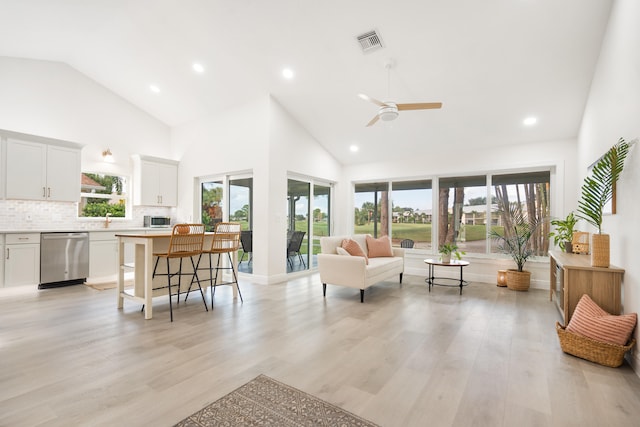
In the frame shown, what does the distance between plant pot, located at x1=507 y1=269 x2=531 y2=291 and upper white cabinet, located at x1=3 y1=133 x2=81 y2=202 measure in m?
7.69

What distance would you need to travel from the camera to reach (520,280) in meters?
5.01

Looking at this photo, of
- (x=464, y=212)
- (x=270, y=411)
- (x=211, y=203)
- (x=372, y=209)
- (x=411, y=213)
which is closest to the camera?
(x=270, y=411)

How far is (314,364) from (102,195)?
602cm

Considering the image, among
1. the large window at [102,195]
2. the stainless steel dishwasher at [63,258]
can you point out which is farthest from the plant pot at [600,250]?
the large window at [102,195]

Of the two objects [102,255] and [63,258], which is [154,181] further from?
[63,258]

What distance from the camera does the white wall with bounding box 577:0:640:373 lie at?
2434 millimetres

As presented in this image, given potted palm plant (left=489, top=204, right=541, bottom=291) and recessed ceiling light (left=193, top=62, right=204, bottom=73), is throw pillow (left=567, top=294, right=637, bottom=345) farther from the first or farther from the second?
recessed ceiling light (left=193, top=62, right=204, bottom=73)

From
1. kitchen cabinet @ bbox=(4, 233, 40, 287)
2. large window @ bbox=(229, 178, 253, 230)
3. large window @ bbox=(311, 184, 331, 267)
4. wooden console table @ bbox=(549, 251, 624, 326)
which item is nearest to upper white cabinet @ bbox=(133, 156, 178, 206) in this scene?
large window @ bbox=(229, 178, 253, 230)

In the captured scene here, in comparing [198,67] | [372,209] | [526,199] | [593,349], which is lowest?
[593,349]

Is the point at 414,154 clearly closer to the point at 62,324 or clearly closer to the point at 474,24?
the point at 474,24

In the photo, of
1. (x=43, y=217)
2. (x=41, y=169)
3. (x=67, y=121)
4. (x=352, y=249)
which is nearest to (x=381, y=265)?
(x=352, y=249)

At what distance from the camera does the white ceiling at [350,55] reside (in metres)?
3.48

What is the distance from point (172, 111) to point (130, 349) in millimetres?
5484

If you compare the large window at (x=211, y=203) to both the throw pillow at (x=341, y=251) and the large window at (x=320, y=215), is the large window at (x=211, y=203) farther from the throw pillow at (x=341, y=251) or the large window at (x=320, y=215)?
the throw pillow at (x=341, y=251)
